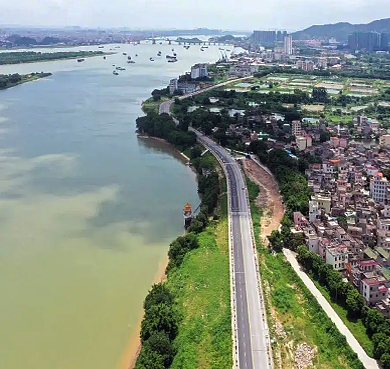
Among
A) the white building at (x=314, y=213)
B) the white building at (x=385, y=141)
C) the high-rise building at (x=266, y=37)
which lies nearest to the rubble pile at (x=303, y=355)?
the white building at (x=314, y=213)

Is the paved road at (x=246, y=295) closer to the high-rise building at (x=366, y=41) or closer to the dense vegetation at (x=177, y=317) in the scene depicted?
the dense vegetation at (x=177, y=317)

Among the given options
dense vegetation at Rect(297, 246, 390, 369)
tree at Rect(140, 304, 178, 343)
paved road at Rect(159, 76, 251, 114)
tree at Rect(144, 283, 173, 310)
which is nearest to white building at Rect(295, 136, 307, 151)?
paved road at Rect(159, 76, 251, 114)

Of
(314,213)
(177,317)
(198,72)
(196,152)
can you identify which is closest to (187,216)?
(314,213)

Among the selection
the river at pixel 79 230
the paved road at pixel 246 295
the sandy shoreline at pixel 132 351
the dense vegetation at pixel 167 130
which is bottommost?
the sandy shoreline at pixel 132 351

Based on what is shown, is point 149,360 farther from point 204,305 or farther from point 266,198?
point 266,198

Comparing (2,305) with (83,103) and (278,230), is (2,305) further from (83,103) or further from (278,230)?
(83,103)

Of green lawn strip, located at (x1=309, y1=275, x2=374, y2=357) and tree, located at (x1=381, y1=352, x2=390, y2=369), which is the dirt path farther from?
tree, located at (x1=381, y1=352, x2=390, y2=369)

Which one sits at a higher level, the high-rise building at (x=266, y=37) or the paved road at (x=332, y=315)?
the high-rise building at (x=266, y=37)
